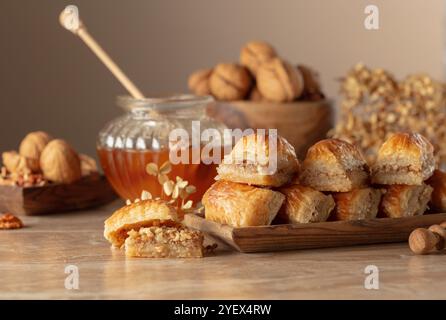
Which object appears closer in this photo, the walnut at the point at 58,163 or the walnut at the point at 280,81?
the walnut at the point at 58,163

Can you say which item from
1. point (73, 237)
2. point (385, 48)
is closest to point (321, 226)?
point (73, 237)

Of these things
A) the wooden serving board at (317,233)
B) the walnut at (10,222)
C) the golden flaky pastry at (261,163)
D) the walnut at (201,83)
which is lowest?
the walnut at (10,222)

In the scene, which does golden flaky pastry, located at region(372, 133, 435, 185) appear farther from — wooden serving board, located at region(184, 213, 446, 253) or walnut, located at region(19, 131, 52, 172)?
walnut, located at region(19, 131, 52, 172)

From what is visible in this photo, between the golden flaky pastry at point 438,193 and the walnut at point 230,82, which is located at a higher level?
the walnut at point 230,82

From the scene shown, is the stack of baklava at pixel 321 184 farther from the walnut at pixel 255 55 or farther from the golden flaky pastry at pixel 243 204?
the walnut at pixel 255 55

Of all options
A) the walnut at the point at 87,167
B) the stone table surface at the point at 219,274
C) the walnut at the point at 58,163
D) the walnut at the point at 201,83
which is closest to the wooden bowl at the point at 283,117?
the walnut at the point at 201,83

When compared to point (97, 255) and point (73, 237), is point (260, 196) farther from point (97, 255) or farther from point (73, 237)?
point (73, 237)

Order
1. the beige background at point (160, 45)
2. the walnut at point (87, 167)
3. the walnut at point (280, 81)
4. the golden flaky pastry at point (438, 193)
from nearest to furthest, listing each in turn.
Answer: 1. the golden flaky pastry at point (438, 193)
2. the walnut at point (87, 167)
3. the walnut at point (280, 81)
4. the beige background at point (160, 45)

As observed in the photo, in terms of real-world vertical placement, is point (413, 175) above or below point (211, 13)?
below
